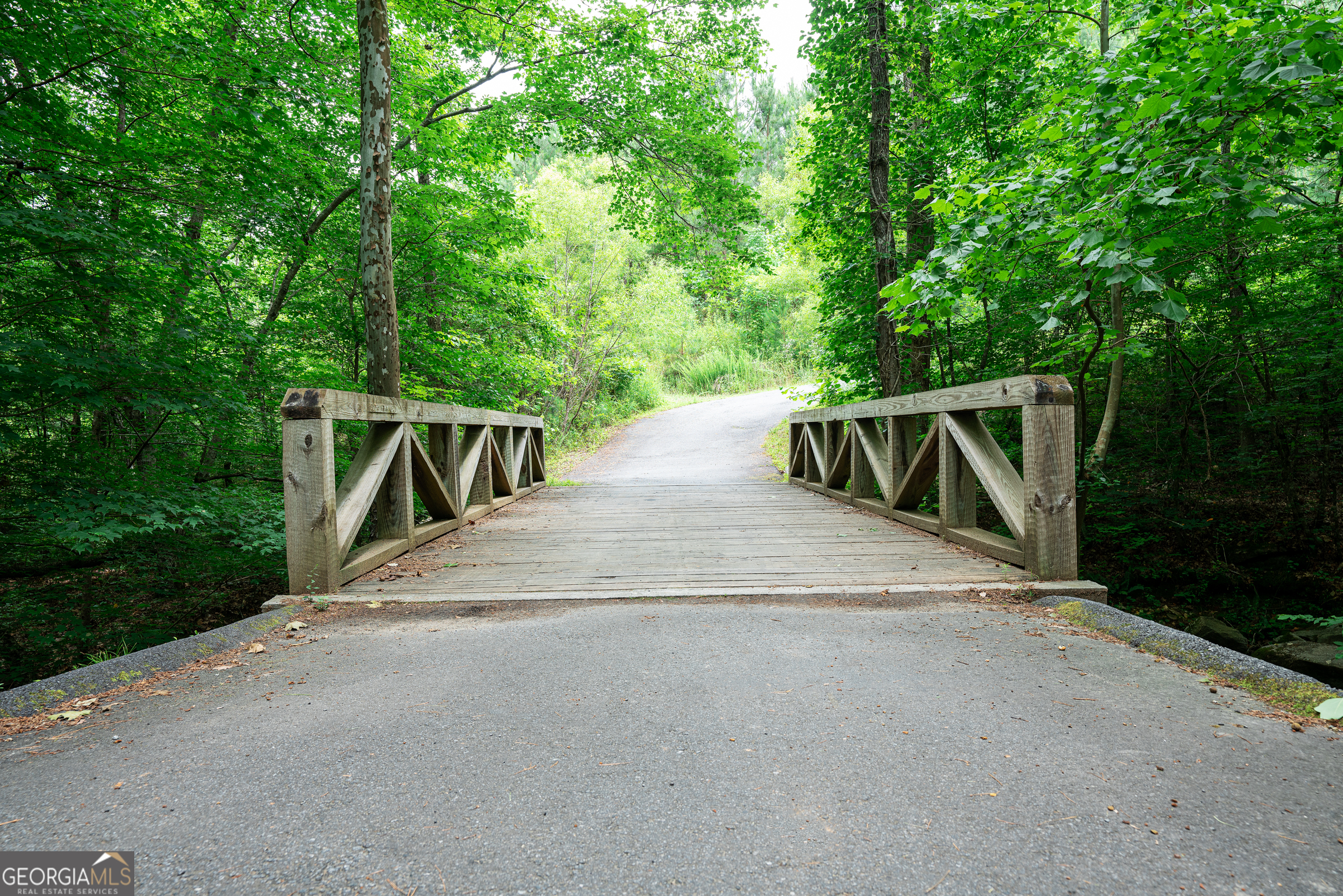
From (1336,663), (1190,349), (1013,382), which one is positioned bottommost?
(1336,663)

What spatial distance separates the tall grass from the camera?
92.1 ft

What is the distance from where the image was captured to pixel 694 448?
16.1 m

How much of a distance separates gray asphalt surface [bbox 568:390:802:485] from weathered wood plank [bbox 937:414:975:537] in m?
4.86

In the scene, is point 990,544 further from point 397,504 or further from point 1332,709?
point 397,504

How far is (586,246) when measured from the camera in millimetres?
18375

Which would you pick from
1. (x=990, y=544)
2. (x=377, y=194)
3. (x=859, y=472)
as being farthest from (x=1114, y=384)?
(x=377, y=194)

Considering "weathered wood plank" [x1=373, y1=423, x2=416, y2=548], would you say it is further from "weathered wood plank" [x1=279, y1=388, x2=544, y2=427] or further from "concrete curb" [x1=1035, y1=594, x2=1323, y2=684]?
"concrete curb" [x1=1035, y1=594, x2=1323, y2=684]

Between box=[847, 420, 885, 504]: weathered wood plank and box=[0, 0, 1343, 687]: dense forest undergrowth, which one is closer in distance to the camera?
box=[0, 0, 1343, 687]: dense forest undergrowth

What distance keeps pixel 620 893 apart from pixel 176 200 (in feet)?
19.9

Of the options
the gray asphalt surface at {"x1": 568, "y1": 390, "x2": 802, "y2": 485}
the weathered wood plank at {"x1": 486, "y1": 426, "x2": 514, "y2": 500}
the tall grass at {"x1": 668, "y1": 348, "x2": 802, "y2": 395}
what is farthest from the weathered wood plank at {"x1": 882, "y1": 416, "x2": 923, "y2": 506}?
the tall grass at {"x1": 668, "y1": 348, "x2": 802, "y2": 395}

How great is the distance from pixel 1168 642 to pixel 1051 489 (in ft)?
3.18

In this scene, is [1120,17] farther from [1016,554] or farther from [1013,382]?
[1016,554]

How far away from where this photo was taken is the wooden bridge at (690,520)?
10.7ft

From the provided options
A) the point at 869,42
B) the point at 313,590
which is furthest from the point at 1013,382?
the point at 869,42
